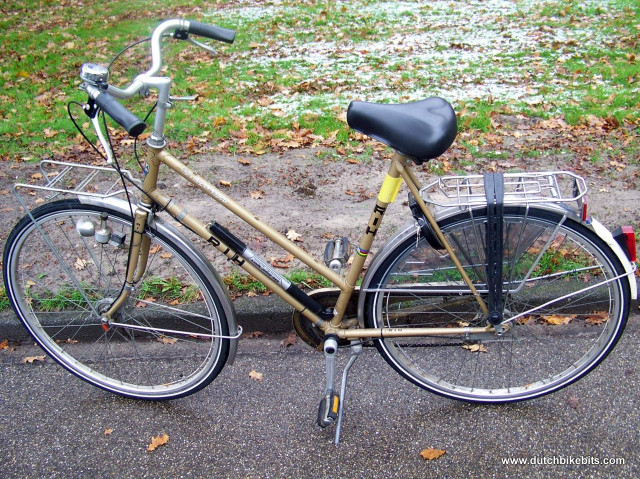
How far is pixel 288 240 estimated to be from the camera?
240 centimetres

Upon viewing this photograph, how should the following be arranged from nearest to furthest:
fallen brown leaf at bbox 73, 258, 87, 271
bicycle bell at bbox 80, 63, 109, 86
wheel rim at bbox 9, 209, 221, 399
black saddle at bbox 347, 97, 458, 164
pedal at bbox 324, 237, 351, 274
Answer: bicycle bell at bbox 80, 63, 109, 86 → black saddle at bbox 347, 97, 458, 164 → pedal at bbox 324, 237, 351, 274 → wheel rim at bbox 9, 209, 221, 399 → fallen brown leaf at bbox 73, 258, 87, 271

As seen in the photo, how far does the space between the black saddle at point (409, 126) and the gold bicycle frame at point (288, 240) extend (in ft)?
0.27

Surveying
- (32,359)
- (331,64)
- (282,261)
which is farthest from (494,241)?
(331,64)

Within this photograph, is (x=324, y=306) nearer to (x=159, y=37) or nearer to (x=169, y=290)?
(x=169, y=290)

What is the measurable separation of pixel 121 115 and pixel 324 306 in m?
1.32

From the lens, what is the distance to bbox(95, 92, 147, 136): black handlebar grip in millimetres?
1807

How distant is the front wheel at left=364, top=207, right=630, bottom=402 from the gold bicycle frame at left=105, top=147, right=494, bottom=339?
0.26 ft

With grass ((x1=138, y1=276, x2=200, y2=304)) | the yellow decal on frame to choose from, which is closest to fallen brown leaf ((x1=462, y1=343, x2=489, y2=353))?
the yellow decal on frame

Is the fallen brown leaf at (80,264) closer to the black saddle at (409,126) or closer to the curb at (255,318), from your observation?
the curb at (255,318)

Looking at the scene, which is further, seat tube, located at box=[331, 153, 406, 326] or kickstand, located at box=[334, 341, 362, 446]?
kickstand, located at box=[334, 341, 362, 446]

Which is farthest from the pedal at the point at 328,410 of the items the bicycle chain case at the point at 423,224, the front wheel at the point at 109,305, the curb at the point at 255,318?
the bicycle chain case at the point at 423,224

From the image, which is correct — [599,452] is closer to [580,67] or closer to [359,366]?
[359,366]

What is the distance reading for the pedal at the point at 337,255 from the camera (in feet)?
8.11

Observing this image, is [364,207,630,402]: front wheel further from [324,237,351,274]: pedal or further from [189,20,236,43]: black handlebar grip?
[189,20,236,43]: black handlebar grip
